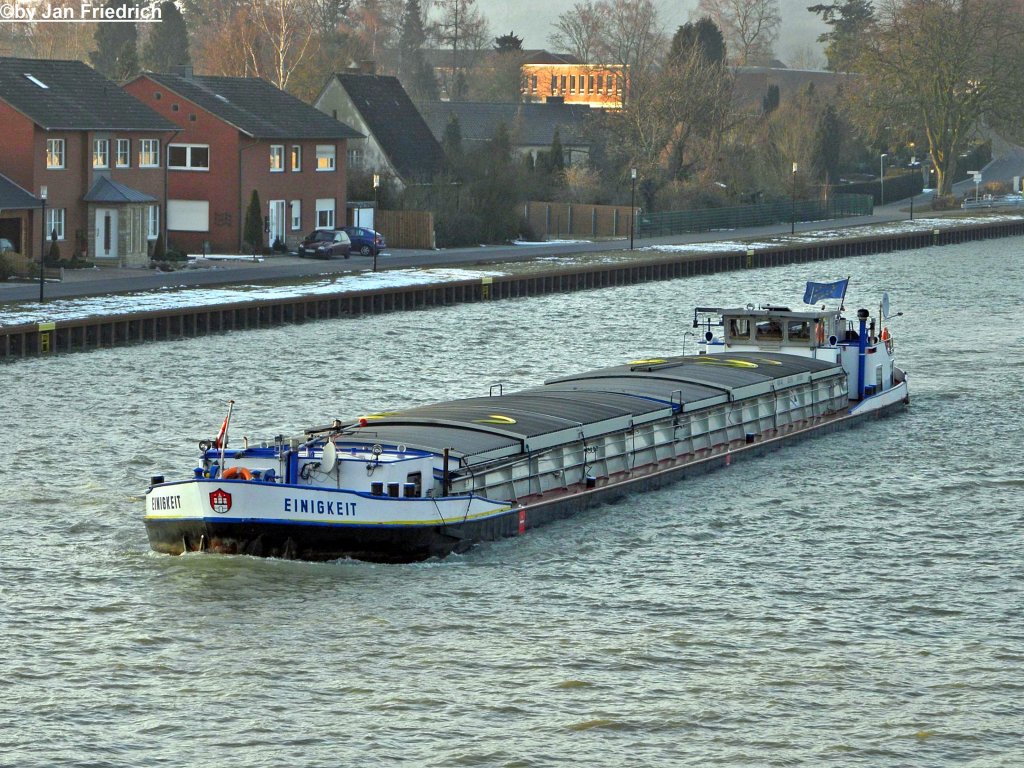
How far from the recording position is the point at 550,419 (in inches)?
1500

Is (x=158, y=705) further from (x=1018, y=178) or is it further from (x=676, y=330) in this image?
(x=1018, y=178)

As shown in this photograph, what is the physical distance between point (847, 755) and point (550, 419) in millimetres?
14570

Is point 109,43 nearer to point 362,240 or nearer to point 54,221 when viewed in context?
point 362,240

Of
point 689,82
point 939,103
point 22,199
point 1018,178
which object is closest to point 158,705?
point 22,199

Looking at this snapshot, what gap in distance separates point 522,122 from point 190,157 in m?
57.1

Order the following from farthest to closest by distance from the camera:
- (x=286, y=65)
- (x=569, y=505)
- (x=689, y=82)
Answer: (x=286, y=65) → (x=689, y=82) → (x=569, y=505)

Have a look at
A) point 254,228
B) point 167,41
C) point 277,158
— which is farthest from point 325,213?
point 167,41

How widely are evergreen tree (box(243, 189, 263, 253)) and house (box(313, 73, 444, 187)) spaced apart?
18590 mm

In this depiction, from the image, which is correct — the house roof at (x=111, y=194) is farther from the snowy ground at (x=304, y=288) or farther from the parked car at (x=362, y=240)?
the parked car at (x=362, y=240)

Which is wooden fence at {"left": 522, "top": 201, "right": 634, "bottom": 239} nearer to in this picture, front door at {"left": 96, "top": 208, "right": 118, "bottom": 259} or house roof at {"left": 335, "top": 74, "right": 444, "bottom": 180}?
house roof at {"left": 335, "top": 74, "right": 444, "bottom": 180}

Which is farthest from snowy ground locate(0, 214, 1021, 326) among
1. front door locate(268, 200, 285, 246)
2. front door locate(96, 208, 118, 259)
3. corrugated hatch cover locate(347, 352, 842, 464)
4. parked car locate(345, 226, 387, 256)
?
corrugated hatch cover locate(347, 352, 842, 464)

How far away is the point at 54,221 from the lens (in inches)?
3268

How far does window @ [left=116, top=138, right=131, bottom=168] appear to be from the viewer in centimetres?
8838

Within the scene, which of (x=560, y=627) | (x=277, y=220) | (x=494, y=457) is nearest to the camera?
(x=560, y=627)
